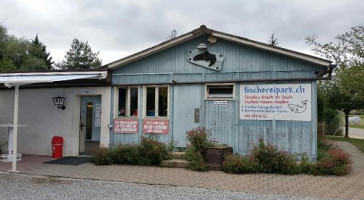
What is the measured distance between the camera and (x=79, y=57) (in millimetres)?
58531

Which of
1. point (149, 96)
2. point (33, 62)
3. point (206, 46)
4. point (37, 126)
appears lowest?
point (37, 126)

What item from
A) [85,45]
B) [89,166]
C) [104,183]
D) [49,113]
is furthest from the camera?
[85,45]

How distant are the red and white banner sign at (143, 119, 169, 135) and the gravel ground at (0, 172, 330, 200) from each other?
353cm

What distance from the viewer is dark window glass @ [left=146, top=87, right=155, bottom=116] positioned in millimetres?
11672

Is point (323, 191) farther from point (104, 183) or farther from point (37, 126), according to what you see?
point (37, 126)

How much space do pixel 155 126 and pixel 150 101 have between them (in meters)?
0.93

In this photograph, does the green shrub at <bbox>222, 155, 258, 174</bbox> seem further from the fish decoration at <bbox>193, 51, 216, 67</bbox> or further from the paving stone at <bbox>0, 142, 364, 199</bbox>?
the fish decoration at <bbox>193, 51, 216, 67</bbox>

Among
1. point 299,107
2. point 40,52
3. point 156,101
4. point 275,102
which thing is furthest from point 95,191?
point 40,52

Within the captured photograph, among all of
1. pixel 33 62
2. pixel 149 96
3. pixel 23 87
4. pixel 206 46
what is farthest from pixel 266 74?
pixel 33 62

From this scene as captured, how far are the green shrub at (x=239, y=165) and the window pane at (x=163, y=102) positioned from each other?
10.5 ft

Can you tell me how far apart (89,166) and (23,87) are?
515 centimetres

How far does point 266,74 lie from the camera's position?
408 inches

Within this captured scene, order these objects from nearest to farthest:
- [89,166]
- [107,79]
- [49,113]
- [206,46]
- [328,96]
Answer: [89,166], [206,46], [107,79], [49,113], [328,96]

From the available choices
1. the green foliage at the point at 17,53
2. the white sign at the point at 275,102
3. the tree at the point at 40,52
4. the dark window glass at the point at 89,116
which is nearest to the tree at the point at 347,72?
the white sign at the point at 275,102
